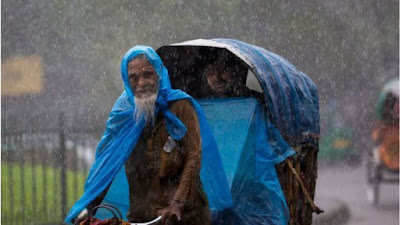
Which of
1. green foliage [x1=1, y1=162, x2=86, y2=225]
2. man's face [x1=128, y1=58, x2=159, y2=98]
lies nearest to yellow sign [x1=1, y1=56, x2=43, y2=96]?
green foliage [x1=1, y1=162, x2=86, y2=225]

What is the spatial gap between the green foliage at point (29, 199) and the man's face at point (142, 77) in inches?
181

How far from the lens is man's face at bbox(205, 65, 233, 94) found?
660 cm

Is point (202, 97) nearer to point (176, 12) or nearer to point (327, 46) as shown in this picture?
point (176, 12)

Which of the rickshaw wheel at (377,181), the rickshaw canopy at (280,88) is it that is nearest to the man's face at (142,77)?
the rickshaw canopy at (280,88)

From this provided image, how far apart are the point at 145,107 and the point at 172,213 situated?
65cm

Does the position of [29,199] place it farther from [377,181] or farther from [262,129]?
[377,181]

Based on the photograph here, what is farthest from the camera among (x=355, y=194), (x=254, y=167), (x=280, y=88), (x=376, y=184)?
(x=355, y=194)

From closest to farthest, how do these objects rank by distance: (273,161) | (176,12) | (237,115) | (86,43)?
(273,161)
(237,115)
(176,12)
(86,43)

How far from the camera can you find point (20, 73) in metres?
19.9

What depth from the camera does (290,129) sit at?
240 inches

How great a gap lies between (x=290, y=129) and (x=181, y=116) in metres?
1.92

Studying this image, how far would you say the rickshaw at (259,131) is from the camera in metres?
5.66

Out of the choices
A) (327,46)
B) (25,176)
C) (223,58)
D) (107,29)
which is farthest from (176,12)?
(223,58)

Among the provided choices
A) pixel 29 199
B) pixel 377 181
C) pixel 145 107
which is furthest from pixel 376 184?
pixel 145 107
